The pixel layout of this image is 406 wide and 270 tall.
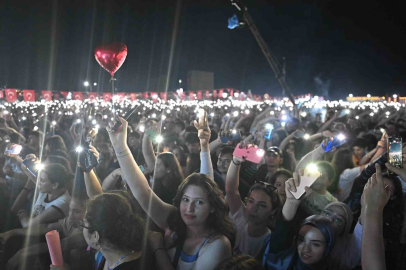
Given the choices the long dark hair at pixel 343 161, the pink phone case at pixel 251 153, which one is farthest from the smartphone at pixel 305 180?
the long dark hair at pixel 343 161

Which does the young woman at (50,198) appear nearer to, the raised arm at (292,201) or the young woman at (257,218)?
the young woman at (257,218)

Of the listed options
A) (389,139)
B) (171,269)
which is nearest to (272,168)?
(389,139)

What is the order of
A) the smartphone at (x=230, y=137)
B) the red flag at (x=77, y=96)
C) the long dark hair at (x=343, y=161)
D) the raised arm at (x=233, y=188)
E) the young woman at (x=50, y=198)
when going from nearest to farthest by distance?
the raised arm at (x=233, y=188) < the young woman at (x=50, y=198) < the smartphone at (x=230, y=137) < the long dark hair at (x=343, y=161) < the red flag at (x=77, y=96)

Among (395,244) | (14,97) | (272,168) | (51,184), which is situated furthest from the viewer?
(14,97)

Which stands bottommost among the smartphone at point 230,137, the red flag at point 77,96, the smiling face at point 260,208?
the smiling face at point 260,208

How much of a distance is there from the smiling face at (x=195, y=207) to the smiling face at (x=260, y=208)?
1.98 feet

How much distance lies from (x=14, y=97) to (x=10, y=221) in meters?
23.2

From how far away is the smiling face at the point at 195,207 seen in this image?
249cm

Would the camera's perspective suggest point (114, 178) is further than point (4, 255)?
Yes

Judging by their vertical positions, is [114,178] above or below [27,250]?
above

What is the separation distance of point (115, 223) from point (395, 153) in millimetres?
2026

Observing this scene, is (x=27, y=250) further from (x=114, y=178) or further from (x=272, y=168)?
(x=272, y=168)

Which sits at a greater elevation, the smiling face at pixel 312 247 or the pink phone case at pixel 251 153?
the pink phone case at pixel 251 153

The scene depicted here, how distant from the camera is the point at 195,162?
5074 millimetres
